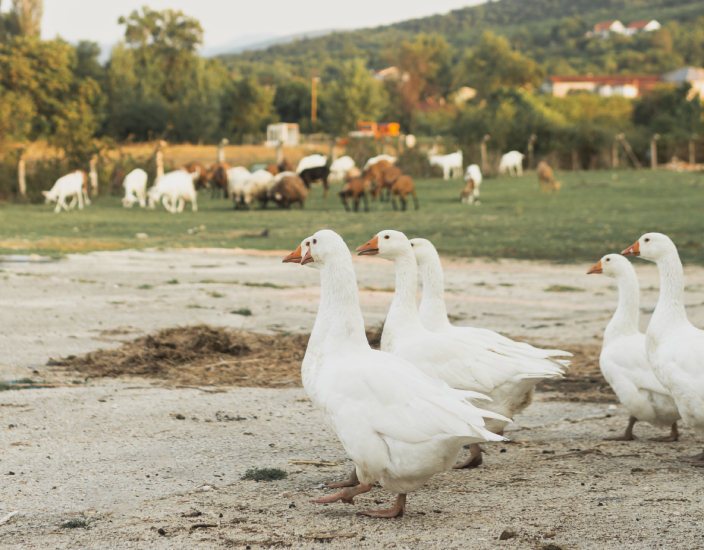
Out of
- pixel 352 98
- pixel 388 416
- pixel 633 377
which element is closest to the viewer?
pixel 388 416

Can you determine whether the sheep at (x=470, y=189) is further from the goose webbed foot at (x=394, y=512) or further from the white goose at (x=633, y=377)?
the goose webbed foot at (x=394, y=512)

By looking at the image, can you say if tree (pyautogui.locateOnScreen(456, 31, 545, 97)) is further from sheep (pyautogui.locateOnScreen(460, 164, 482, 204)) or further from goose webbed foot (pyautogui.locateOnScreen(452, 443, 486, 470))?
goose webbed foot (pyautogui.locateOnScreen(452, 443, 486, 470))

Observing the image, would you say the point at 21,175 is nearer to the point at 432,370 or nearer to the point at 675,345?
the point at 432,370

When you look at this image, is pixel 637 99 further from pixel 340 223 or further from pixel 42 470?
pixel 42 470

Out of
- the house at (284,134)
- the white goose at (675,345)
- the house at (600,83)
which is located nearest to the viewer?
the white goose at (675,345)

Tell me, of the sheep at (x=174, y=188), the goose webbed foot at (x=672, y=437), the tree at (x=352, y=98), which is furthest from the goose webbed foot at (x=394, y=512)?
the tree at (x=352, y=98)

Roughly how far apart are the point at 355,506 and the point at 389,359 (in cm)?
79

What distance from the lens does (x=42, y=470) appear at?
172 inches

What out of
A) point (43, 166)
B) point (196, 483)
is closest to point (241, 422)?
point (196, 483)

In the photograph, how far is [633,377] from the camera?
5.34m

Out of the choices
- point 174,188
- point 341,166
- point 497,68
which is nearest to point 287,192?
point 174,188

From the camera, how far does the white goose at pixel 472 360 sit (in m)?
4.79

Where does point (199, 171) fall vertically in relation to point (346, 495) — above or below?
above

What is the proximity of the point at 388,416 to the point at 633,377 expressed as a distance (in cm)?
237
